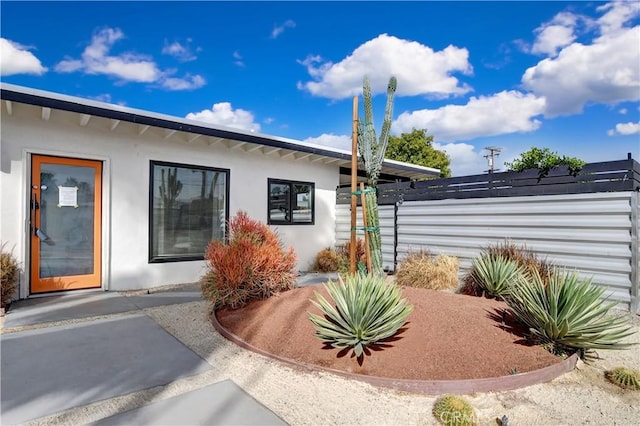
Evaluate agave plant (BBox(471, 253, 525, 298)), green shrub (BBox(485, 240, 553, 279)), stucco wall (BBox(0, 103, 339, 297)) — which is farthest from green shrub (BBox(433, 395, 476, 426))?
stucco wall (BBox(0, 103, 339, 297))

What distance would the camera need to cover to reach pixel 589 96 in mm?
12609

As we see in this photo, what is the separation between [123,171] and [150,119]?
3.77 feet

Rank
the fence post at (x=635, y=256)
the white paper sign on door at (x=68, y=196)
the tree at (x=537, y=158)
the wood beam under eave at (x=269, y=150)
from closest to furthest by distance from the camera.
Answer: the fence post at (x=635, y=256)
the white paper sign on door at (x=68, y=196)
the wood beam under eave at (x=269, y=150)
the tree at (x=537, y=158)

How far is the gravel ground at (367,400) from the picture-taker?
2.49m

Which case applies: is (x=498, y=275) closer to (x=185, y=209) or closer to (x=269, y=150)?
(x=269, y=150)

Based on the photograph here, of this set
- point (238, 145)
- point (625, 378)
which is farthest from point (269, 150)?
point (625, 378)

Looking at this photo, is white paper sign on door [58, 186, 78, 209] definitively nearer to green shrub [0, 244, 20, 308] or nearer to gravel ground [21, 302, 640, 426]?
green shrub [0, 244, 20, 308]

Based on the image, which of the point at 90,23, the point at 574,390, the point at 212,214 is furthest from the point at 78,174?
the point at 574,390

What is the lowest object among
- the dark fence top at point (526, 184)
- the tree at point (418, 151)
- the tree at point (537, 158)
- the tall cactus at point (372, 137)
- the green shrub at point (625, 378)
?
the green shrub at point (625, 378)

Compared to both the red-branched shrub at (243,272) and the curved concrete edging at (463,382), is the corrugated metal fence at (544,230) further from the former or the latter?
the red-branched shrub at (243,272)

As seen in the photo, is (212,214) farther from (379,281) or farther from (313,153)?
(379,281)

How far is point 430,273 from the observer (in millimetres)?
6344

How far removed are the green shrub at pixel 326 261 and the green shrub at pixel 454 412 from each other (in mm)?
6586

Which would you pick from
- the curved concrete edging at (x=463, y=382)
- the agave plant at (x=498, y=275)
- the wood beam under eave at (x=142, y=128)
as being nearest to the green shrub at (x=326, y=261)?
the agave plant at (x=498, y=275)
